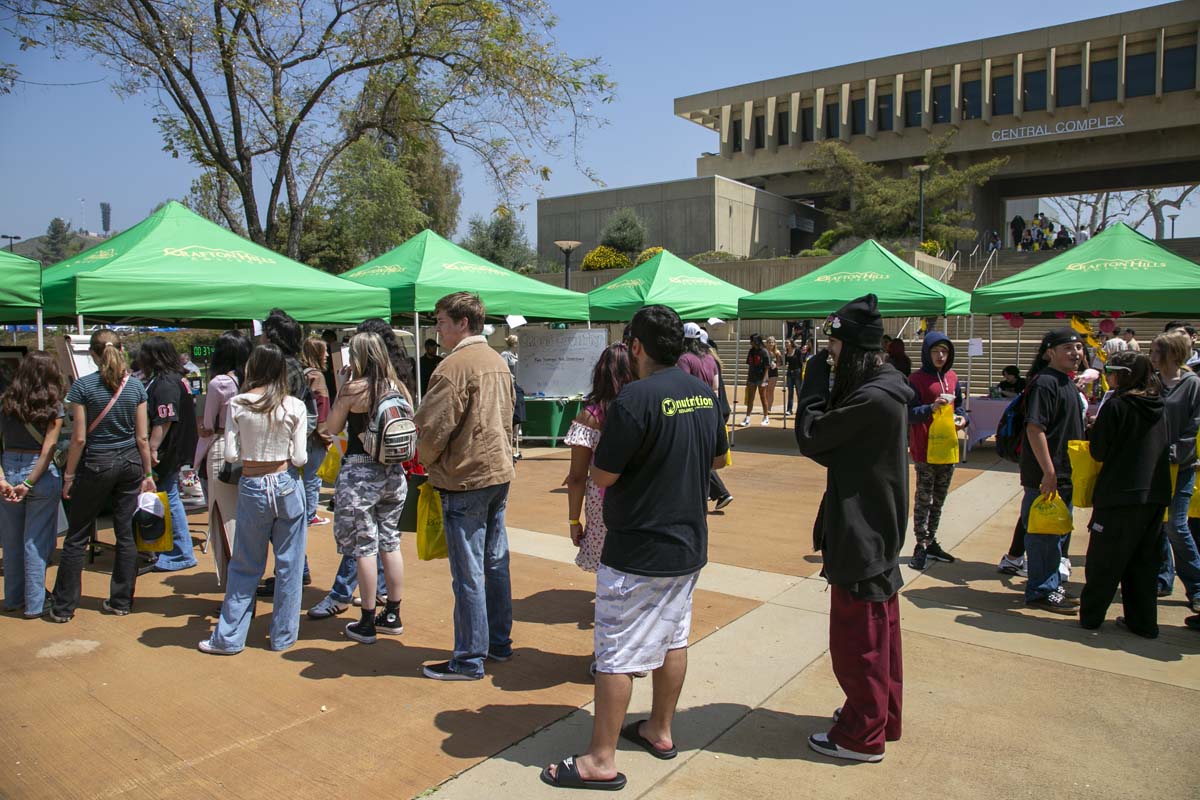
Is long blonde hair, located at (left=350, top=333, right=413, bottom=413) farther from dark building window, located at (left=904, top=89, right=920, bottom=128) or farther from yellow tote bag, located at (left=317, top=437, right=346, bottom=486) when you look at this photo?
dark building window, located at (left=904, top=89, right=920, bottom=128)

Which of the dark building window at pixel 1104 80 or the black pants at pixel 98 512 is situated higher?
the dark building window at pixel 1104 80

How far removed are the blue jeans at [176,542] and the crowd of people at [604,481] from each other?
0.06ft

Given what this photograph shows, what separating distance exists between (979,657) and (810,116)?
47.7 m

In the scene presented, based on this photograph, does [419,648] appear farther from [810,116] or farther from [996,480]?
[810,116]

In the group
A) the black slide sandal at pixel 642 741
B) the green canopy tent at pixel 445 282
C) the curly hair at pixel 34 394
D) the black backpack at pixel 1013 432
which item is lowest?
the black slide sandal at pixel 642 741

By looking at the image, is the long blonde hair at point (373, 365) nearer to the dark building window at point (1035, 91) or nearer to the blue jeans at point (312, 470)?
the blue jeans at point (312, 470)

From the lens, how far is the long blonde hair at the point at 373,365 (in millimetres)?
4504

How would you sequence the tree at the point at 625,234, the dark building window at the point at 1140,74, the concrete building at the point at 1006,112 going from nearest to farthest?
the concrete building at the point at 1006,112 → the dark building window at the point at 1140,74 → the tree at the point at 625,234

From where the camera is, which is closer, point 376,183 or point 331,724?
point 331,724

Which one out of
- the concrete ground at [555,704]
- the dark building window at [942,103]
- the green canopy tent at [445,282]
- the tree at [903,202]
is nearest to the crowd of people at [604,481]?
the concrete ground at [555,704]

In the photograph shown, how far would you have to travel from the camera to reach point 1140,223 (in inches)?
2055

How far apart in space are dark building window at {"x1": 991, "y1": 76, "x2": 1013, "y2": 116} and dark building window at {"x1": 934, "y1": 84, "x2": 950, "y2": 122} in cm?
224

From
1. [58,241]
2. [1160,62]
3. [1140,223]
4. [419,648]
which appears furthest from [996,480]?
[58,241]

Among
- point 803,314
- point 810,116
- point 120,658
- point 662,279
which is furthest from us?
point 810,116
